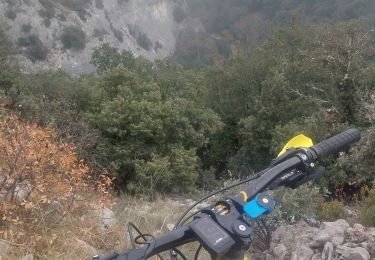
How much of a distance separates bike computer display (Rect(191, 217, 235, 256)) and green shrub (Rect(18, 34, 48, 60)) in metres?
37.9

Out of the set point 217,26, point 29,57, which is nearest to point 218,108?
point 29,57

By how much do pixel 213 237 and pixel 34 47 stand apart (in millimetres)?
38742

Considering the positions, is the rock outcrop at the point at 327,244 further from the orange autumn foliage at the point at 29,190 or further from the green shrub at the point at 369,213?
the orange autumn foliage at the point at 29,190

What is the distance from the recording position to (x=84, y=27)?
44.9m

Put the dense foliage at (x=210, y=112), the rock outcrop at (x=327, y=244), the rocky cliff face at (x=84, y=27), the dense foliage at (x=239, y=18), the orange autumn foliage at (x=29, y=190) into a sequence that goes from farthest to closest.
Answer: the dense foliage at (x=239, y=18)
the rocky cliff face at (x=84, y=27)
the dense foliage at (x=210, y=112)
the rock outcrop at (x=327, y=244)
the orange autumn foliage at (x=29, y=190)

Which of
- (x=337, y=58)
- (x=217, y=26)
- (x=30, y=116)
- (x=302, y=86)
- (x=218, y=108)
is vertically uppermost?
(x=337, y=58)

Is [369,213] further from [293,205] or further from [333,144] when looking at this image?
[333,144]

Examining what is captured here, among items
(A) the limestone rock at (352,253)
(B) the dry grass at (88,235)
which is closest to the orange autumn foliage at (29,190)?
(B) the dry grass at (88,235)

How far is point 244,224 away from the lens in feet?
4.84

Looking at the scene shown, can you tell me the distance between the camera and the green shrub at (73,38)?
4153 cm

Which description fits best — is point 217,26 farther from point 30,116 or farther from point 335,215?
point 335,215

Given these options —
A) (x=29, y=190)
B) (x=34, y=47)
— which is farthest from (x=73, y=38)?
(x=29, y=190)

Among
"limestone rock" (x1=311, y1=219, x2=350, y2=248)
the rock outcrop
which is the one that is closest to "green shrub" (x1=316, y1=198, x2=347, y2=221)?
the rock outcrop

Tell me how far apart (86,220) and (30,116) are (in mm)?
7166
